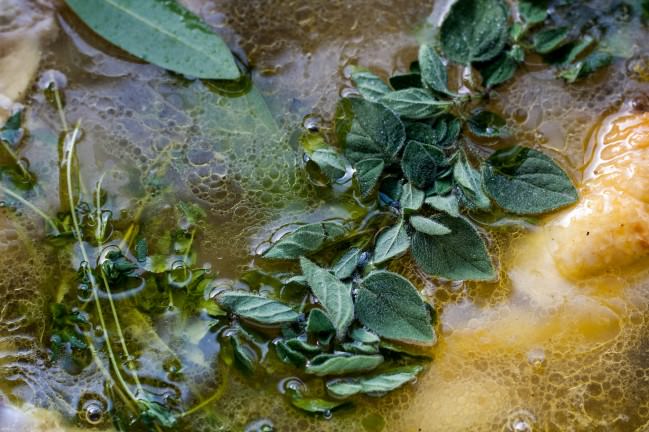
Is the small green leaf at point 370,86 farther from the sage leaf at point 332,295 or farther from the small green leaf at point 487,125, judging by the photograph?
the sage leaf at point 332,295

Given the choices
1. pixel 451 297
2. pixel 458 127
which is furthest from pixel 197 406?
pixel 458 127

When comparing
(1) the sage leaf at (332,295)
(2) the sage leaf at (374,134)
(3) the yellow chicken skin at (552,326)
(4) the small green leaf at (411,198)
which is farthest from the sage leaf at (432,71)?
(1) the sage leaf at (332,295)

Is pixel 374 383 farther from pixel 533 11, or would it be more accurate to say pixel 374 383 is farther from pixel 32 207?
pixel 533 11

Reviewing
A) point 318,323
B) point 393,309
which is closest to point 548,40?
point 393,309

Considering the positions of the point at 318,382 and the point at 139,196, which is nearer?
the point at 318,382

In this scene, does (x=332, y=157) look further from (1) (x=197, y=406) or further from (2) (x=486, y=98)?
(1) (x=197, y=406)

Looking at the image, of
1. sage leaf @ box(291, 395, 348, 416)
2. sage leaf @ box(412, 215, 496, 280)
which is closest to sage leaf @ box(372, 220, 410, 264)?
sage leaf @ box(412, 215, 496, 280)
